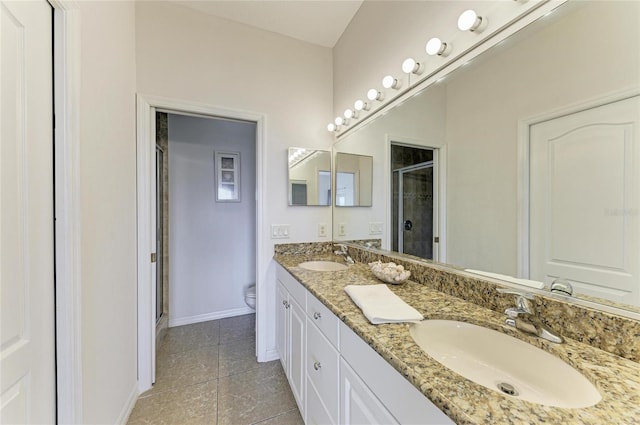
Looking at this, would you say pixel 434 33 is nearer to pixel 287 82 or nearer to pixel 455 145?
pixel 455 145

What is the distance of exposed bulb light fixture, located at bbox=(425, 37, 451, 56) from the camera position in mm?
1136

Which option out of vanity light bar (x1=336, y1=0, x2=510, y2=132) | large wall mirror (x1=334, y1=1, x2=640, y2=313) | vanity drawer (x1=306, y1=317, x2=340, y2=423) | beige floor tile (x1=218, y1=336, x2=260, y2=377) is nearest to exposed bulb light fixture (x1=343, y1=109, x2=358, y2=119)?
vanity light bar (x1=336, y1=0, x2=510, y2=132)

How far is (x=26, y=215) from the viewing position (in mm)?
783

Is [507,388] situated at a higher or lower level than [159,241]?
lower

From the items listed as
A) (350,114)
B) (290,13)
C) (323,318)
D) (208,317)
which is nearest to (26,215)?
(323,318)

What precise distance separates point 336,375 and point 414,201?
100 centimetres

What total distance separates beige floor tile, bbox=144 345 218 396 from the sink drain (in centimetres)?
183

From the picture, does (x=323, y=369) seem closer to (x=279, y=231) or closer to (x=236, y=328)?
(x=279, y=231)

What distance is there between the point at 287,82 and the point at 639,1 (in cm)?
191

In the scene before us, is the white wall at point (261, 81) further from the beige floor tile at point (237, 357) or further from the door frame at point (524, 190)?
the door frame at point (524, 190)

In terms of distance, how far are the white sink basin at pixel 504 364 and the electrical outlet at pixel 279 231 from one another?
1377mm

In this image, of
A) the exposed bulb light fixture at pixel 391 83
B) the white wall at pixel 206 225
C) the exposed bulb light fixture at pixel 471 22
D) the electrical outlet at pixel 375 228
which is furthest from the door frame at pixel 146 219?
the exposed bulb light fixture at pixel 471 22

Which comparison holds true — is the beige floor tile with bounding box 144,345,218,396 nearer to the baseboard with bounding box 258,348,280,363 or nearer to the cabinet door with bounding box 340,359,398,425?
the baseboard with bounding box 258,348,280,363

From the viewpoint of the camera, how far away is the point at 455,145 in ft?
3.85
